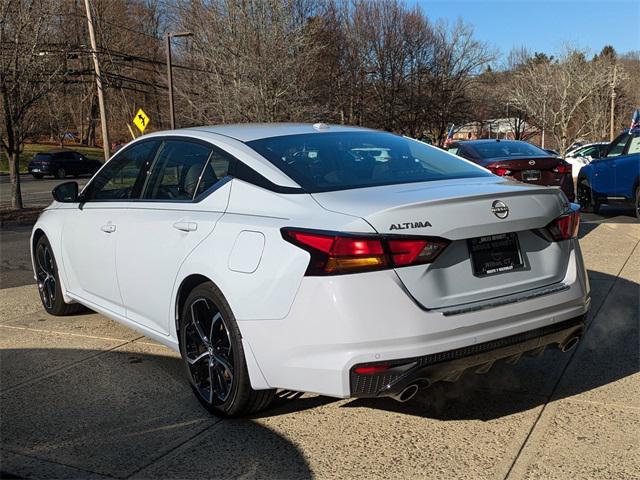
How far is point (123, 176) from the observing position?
477 cm

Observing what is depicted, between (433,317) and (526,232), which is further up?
(526,232)

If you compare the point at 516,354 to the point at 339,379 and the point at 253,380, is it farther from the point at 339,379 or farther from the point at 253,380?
the point at 253,380

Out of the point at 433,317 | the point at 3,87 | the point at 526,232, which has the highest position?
the point at 3,87

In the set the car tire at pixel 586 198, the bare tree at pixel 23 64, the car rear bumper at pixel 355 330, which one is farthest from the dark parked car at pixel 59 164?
the car rear bumper at pixel 355 330

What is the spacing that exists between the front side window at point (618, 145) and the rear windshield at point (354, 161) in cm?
904

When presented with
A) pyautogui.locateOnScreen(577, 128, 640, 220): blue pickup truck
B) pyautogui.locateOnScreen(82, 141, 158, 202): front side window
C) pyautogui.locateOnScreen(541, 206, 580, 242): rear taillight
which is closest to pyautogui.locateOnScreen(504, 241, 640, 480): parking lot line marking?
pyautogui.locateOnScreen(541, 206, 580, 242): rear taillight

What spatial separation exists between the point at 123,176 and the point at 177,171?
829 millimetres

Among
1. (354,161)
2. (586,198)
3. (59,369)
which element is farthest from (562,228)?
(586,198)

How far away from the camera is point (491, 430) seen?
11.0 feet

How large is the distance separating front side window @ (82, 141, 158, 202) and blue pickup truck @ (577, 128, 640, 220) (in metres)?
9.42

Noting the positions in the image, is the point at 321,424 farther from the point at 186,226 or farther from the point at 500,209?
the point at 500,209

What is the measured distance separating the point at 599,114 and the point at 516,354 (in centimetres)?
4734

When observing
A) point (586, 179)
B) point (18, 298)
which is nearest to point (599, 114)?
point (586, 179)

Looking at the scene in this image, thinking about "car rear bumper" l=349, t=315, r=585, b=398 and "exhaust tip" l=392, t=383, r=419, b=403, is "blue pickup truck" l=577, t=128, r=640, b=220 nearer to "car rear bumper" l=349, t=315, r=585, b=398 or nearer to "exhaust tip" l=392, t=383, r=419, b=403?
"car rear bumper" l=349, t=315, r=585, b=398
